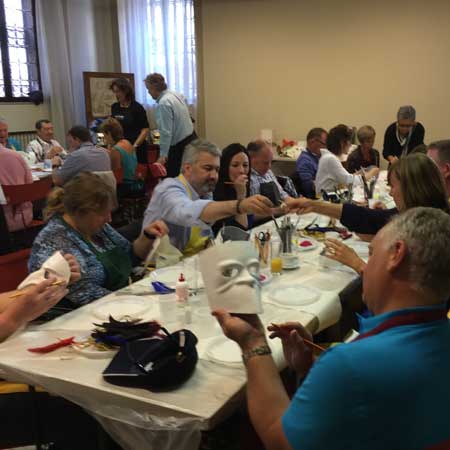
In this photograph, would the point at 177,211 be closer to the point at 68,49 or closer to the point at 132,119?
the point at 132,119

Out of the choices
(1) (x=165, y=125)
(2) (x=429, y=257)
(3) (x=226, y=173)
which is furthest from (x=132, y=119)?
(2) (x=429, y=257)

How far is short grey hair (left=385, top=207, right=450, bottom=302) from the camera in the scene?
0.98 metres

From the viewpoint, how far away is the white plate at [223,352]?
56.9 inches

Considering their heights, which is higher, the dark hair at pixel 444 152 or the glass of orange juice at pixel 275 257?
the dark hair at pixel 444 152

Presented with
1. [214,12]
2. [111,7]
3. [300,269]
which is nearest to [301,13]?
[214,12]

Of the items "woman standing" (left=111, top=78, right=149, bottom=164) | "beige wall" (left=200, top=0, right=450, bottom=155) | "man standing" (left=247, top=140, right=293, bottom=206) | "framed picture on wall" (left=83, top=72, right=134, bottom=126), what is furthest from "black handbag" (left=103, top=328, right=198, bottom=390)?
"framed picture on wall" (left=83, top=72, right=134, bottom=126)

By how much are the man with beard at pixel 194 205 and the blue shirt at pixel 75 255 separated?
60 centimetres

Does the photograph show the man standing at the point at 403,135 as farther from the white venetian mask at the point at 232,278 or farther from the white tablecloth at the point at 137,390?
the white venetian mask at the point at 232,278

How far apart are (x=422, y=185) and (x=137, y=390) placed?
158cm

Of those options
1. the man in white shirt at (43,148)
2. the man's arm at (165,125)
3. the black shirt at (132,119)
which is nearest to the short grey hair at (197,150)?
the man's arm at (165,125)

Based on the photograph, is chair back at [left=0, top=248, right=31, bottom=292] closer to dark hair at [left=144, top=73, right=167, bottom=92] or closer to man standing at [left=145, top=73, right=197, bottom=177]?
man standing at [left=145, top=73, right=197, bottom=177]

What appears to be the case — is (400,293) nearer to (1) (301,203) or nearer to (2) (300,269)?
(2) (300,269)

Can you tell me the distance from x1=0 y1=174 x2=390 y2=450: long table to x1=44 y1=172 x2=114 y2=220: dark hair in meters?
0.47

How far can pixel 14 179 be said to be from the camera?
405cm
